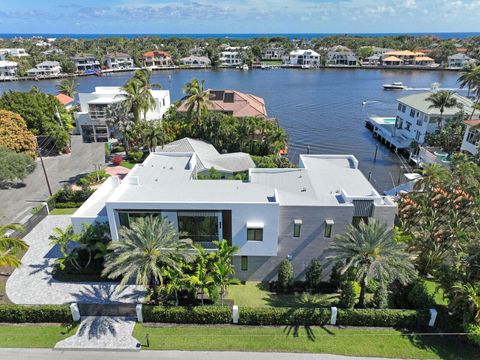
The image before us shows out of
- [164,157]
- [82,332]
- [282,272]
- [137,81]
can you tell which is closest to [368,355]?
[282,272]

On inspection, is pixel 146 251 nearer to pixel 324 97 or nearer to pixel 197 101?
pixel 197 101

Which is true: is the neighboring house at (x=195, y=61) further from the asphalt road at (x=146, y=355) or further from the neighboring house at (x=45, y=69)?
the asphalt road at (x=146, y=355)

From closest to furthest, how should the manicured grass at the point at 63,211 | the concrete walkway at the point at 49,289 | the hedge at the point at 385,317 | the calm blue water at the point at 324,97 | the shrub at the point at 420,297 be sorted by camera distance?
1. the hedge at the point at 385,317
2. the shrub at the point at 420,297
3. the concrete walkway at the point at 49,289
4. the manicured grass at the point at 63,211
5. the calm blue water at the point at 324,97

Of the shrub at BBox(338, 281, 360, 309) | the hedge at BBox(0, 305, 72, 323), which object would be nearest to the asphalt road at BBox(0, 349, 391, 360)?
the hedge at BBox(0, 305, 72, 323)

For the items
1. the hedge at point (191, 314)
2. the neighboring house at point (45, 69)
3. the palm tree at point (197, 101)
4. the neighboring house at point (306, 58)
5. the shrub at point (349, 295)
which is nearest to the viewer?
the hedge at point (191, 314)

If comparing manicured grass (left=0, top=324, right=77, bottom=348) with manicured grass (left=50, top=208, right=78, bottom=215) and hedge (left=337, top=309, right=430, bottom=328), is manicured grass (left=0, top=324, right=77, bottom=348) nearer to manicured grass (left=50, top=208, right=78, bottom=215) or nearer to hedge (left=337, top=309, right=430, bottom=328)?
manicured grass (left=50, top=208, right=78, bottom=215)

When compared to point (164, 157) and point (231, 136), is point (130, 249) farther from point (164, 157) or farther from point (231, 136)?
point (231, 136)

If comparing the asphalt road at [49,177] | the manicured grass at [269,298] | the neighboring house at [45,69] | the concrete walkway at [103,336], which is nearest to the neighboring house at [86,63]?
the neighboring house at [45,69]
